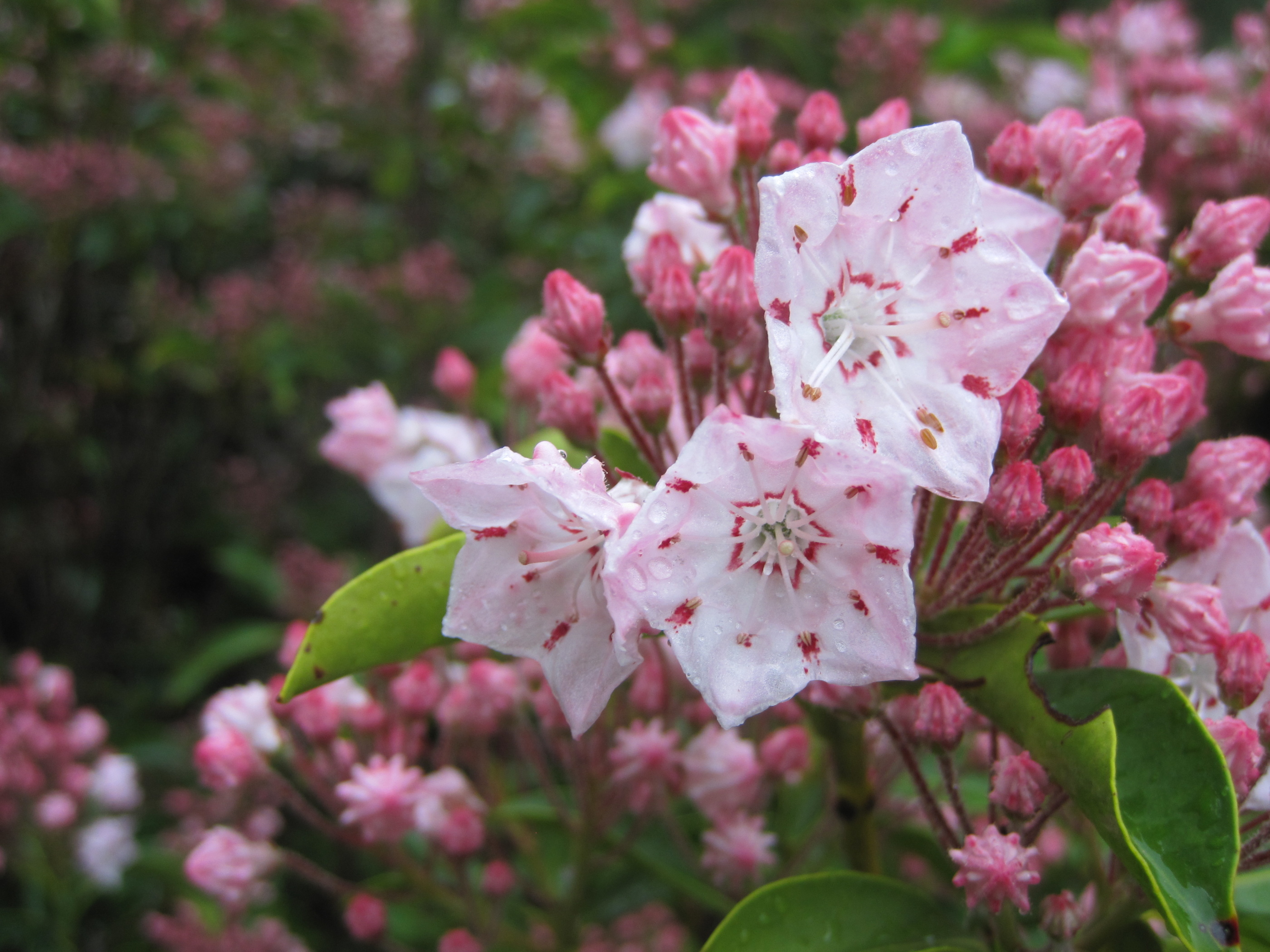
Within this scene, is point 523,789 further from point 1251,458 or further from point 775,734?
point 1251,458

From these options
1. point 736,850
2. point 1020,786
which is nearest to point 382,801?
point 736,850

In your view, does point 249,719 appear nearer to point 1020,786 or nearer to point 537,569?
point 537,569

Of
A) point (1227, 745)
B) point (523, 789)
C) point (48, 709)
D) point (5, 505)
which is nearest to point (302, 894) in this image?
point (48, 709)

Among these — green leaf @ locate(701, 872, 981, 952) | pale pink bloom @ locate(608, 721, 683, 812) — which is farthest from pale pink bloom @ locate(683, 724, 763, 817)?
green leaf @ locate(701, 872, 981, 952)

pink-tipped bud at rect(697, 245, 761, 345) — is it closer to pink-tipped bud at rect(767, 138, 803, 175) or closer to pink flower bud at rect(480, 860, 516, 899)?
pink-tipped bud at rect(767, 138, 803, 175)

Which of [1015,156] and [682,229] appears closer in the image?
[1015,156]

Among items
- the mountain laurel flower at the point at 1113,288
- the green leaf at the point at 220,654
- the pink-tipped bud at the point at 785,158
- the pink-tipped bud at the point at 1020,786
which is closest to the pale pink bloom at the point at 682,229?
the pink-tipped bud at the point at 785,158
